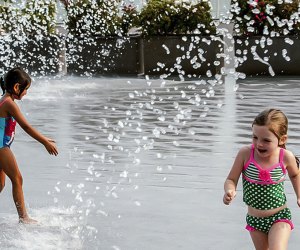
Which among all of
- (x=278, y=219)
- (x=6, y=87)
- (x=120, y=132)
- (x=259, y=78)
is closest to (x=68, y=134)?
(x=120, y=132)

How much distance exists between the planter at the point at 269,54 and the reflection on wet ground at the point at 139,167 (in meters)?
3.69

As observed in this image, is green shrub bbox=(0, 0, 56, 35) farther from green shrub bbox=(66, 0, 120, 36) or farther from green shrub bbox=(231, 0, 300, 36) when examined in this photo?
green shrub bbox=(231, 0, 300, 36)

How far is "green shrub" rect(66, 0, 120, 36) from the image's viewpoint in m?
20.1

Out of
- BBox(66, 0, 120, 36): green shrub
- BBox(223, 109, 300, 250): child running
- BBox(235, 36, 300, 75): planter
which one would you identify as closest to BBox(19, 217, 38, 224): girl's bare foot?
BBox(223, 109, 300, 250): child running

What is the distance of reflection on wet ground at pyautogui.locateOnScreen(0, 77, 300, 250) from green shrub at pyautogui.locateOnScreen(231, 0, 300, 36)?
12.0 feet

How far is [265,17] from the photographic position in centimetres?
1864

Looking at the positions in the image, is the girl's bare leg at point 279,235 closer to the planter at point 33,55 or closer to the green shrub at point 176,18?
the green shrub at point 176,18

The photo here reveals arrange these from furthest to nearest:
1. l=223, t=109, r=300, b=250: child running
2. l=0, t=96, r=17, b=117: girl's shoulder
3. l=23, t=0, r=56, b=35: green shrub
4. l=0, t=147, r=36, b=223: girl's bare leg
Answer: l=23, t=0, r=56, b=35: green shrub → l=0, t=147, r=36, b=223: girl's bare leg → l=0, t=96, r=17, b=117: girl's shoulder → l=223, t=109, r=300, b=250: child running

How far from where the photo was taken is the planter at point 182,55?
62.8 feet

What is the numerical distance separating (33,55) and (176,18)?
12.5ft

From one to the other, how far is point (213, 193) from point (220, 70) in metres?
12.9

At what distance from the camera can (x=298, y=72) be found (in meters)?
19.0

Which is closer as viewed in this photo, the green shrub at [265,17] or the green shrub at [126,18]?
the green shrub at [265,17]

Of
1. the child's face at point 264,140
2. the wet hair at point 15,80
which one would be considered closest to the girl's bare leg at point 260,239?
the child's face at point 264,140
